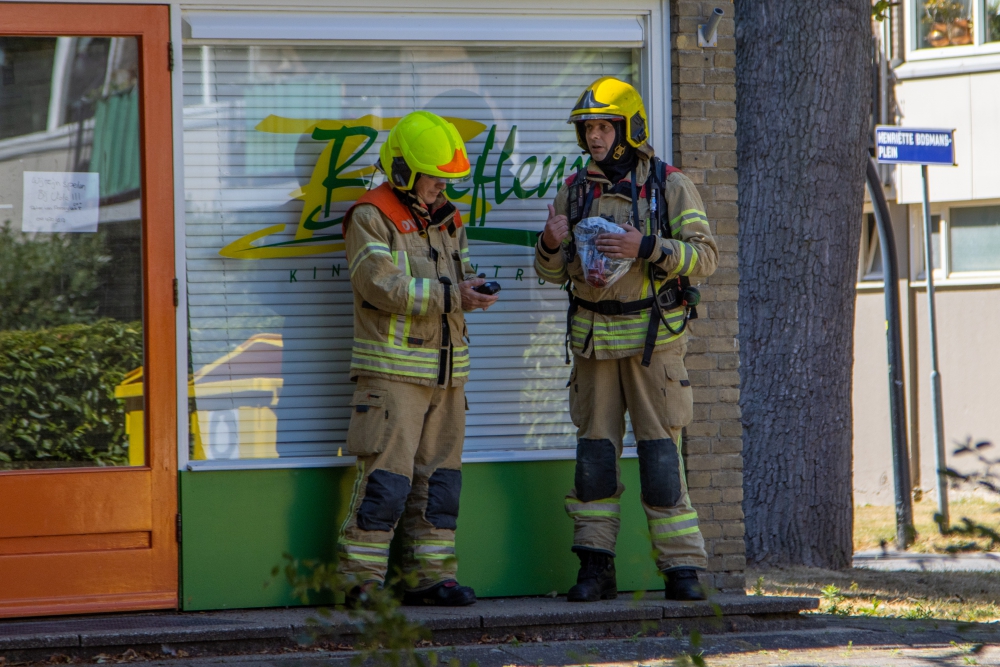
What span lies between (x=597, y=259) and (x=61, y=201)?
2350 millimetres

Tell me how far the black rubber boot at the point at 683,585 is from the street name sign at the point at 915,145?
396 cm

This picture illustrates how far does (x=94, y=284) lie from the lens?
5043 millimetres

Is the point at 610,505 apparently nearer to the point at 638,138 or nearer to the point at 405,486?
the point at 405,486

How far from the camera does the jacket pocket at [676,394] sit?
503 cm

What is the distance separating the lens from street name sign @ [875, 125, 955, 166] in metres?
7.76

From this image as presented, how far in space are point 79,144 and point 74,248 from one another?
0.46 meters

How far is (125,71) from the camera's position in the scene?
507 centimetres

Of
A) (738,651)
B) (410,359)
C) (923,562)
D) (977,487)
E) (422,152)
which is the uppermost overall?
(422,152)

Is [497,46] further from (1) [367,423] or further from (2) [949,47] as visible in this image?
(2) [949,47]

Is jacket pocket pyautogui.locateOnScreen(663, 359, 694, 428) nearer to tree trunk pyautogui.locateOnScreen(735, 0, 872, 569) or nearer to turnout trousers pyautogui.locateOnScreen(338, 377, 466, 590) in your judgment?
turnout trousers pyautogui.locateOnScreen(338, 377, 466, 590)

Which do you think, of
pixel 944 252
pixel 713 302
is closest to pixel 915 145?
pixel 713 302

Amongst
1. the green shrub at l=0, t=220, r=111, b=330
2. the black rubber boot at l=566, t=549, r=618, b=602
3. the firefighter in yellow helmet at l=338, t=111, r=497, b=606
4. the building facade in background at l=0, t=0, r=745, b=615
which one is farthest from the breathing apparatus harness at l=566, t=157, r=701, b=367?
the green shrub at l=0, t=220, r=111, b=330

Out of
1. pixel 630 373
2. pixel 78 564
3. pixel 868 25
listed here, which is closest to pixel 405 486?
pixel 630 373

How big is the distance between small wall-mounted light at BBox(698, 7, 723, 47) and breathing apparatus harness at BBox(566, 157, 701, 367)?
72 cm
